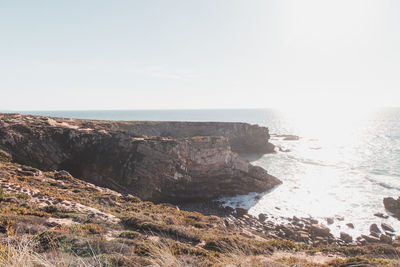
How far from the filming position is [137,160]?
1212 inches

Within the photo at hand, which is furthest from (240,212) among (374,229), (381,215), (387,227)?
(381,215)

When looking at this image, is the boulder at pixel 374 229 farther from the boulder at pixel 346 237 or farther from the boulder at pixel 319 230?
the boulder at pixel 319 230

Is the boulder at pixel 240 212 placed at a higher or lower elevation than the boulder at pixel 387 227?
lower

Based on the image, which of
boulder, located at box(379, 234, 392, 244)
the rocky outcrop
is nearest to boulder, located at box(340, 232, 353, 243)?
boulder, located at box(379, 234, 392, 244)

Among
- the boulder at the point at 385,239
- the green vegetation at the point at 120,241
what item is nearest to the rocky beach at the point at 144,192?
the green vegetation at the point at 120,241

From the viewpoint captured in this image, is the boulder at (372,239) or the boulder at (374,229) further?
the boulder at (374,229)

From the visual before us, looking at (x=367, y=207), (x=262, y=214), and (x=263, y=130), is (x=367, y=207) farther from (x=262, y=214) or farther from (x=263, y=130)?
(x=263, y=130)

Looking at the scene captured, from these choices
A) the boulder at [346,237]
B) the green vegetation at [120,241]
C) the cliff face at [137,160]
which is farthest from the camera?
the cliff face at [137,160]

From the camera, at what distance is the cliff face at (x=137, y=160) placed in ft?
93.0

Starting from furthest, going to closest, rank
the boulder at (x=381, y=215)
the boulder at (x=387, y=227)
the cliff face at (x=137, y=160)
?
1. the cliff face at (x=137, y=160)
2. the boulder at (x=381, y=215)
3. the boulder at (x=387, y=227)

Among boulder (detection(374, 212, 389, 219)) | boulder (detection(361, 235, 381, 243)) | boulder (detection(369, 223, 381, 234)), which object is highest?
boulder (detection(374, 212, 389, 219))

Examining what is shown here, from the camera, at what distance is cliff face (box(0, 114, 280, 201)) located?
28.4 metres

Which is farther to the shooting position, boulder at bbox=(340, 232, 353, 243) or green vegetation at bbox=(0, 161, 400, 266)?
boulder at bbox=(340, 232, 353, 243)

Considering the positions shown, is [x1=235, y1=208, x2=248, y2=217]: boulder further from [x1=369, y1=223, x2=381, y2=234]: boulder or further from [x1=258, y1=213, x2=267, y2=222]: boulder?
[x1=369, y1=223, x2=381, y2=234]: boulder
